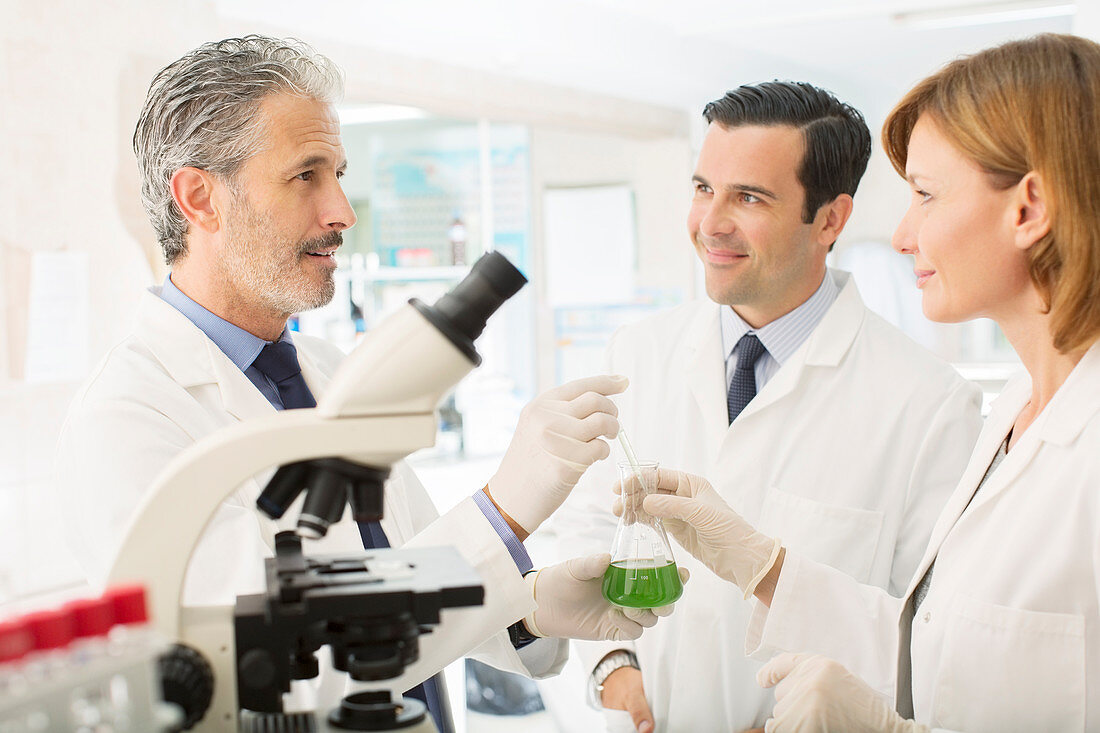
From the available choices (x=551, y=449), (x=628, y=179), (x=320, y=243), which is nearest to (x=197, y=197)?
(x=320, y=243)

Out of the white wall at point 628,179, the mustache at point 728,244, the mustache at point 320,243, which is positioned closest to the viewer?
the mustache at point 320,243

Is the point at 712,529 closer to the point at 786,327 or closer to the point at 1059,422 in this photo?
the point at 1059,422

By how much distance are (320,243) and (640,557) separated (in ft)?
2.39

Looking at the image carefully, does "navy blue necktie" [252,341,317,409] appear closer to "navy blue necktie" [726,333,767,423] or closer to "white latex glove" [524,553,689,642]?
"white latex glove" [524,553,689,642]

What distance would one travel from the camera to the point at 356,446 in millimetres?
770

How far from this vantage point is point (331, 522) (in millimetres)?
803

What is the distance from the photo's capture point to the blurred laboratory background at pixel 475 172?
278cm

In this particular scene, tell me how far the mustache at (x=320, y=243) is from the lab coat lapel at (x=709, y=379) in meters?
0.84

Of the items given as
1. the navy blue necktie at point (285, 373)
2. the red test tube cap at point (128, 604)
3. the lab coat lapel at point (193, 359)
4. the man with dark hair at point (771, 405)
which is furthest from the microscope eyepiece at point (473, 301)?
the man with dark hair at point (771, 405)

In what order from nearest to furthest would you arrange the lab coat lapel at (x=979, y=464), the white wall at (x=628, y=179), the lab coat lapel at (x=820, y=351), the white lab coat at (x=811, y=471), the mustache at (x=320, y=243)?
the lab coat lapel at (x=979, y=464), the mustache at (x=320, y=243), the white lab coat at (x=811, y=471), the lab coat lapel at (x=820, y=351), the white wall at (x=628, y=179)

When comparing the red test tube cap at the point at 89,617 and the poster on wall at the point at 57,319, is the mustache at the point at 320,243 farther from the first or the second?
the poster on wall at the point at 57,319

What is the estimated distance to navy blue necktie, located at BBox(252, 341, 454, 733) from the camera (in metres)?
1.41

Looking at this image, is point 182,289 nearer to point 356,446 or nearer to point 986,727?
point 356,446

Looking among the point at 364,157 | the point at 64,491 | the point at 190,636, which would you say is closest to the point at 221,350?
the point at 64,491
